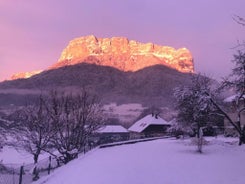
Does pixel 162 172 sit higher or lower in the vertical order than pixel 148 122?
lower

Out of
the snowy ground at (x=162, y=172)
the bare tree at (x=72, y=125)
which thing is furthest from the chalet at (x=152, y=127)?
the snowy ground at (x=162, y=172)

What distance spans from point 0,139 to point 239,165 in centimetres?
1062

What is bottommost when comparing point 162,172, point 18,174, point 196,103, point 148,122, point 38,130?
point 18,174

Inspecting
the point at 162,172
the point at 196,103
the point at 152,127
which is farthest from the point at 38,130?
the point at 152,127

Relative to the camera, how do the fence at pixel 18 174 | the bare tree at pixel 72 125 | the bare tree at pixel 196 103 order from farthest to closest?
the bare tree at pixel 196 103, the bare tree at pixel 72 125, the fence at pixel 18 174

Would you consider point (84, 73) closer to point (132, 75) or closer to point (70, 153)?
point (132, 75)

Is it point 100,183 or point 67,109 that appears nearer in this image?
point 100,183

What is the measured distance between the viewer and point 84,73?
16112 cm

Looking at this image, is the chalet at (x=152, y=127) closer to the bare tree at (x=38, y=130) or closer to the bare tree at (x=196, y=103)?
the bare tree at (x=196, y=103)

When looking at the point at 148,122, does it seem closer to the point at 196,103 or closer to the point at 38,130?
the point at 38,130

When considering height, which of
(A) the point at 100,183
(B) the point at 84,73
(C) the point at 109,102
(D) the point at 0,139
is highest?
(B) the point at 84,73

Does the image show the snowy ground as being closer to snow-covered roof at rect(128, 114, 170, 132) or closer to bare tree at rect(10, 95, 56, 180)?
bare tree at rect(10, 95, 56, 180)

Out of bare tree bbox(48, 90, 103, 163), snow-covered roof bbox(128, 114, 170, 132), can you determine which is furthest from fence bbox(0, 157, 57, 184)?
snow-covered roof bbox(128, 114, 170, 132)

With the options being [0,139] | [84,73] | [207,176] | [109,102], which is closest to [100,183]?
[207,176]
